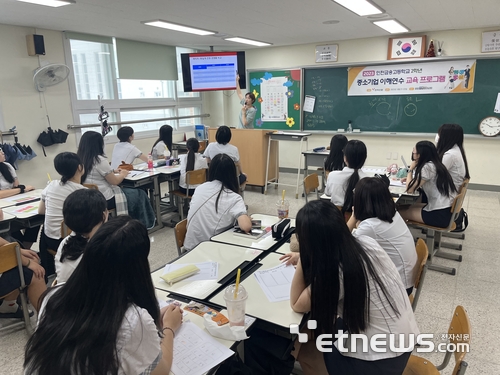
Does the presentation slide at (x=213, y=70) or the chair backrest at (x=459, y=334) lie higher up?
the presentation slide at (x=213, y=70)

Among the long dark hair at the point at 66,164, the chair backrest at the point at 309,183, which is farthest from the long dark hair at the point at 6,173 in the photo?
the chair backrest at the point at 309,183

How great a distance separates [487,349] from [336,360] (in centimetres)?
146

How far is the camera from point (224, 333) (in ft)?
4.65

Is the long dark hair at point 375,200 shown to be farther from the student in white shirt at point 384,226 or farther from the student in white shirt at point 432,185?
the student in white shirt at point 432,185

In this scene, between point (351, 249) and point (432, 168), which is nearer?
point (351, 249)

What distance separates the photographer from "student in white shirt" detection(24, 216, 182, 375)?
1.03m

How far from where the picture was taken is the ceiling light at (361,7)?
3.85 meters

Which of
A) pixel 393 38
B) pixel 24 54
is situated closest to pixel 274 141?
pixel 393 38

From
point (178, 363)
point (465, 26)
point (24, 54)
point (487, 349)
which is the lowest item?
point (487, 349)

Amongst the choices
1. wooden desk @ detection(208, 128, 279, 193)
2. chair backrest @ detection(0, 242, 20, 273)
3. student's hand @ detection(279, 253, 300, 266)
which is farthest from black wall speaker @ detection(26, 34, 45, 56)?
student's hand @ detection(279, 253, 300, 266)

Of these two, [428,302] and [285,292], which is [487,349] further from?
[285,292]

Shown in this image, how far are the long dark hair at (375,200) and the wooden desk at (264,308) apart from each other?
0.76m

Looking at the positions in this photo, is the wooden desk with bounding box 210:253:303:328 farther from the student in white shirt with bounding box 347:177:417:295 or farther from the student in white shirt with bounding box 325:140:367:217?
the student in white shirt with bounding box 325:140:367:217

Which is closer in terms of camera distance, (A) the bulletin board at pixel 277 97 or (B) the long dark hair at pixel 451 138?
(B) the long dark hair at pixel 451 138
